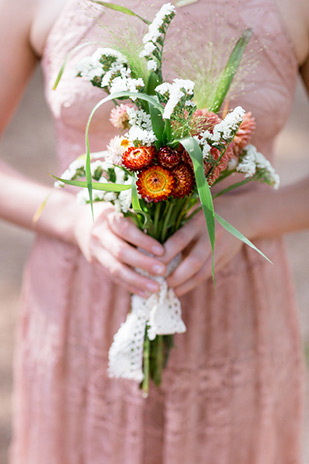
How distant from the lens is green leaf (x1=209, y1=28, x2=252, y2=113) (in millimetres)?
755

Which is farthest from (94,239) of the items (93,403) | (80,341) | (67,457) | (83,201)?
(67,457)

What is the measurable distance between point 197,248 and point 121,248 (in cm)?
14

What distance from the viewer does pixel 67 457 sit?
1325 mm

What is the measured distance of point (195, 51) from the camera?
2.52 feet

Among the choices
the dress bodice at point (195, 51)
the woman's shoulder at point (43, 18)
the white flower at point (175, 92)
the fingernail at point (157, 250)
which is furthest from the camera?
the woman's shoulder at point (43, 18)

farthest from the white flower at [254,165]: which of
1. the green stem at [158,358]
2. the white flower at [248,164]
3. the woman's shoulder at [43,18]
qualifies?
the woman's shoulder at [43,18]

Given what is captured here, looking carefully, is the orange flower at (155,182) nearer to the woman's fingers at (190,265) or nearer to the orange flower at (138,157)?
the orange flower at (138,157)

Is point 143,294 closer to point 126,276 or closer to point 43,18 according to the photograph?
point 126,276

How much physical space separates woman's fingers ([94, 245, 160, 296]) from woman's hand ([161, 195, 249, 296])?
0.13 feet

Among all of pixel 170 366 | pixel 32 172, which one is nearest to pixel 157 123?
pixel 170 366

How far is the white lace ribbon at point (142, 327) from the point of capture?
0.94m

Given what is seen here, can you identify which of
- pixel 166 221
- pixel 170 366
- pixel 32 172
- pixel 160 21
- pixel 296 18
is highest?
pixel 32 172

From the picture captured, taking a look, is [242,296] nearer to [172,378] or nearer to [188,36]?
[172,378]

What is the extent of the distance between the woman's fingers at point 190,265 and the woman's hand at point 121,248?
3cm
